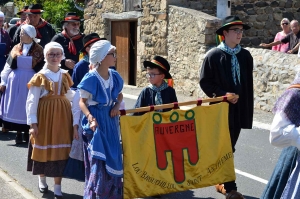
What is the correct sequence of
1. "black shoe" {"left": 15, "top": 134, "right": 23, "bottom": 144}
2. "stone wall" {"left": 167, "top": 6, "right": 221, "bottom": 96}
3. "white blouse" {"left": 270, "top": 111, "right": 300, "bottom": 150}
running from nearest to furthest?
"white blouse" {"left": 270, "top": 111, "right": 300, "bottom": 150}, "black shoe" {"left": 15, "top": 134, "right": 23, "bottom": 144}, "stone wall" {"left": 167, "top": 6, "right": 221, "bottom": 96}

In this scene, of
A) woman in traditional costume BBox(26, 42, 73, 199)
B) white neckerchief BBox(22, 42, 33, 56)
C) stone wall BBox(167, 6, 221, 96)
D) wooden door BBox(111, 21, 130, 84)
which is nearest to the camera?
woman in traditional costume BBox(26, 42, 73, 199)

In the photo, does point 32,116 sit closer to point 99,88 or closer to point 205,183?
point 99,88

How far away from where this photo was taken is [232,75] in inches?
241

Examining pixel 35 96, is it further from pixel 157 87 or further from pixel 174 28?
pixel 174 28

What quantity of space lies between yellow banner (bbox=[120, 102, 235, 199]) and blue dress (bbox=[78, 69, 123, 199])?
0.13 metres

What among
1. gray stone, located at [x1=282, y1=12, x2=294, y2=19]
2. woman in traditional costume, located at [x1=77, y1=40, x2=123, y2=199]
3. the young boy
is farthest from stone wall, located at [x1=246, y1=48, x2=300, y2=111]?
woman in traditional costume, located at [x1=77, y1=40, x2=123, y2=199]

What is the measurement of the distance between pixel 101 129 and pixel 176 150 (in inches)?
33.7

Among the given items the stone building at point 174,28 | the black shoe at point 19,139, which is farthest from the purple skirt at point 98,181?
the stone building at point 174,28

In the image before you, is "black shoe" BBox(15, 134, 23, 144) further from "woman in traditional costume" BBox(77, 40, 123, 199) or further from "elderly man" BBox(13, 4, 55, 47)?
"woman in traditional costume" BBox(77, 40, 123, 199)

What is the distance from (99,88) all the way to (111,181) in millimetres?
840

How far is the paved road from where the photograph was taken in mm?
6629

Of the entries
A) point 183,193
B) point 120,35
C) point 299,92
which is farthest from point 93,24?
point 299,92

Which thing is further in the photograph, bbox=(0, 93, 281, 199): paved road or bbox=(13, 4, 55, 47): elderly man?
bbox=(13, 4, 55, 47): elderly man

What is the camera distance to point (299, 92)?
3.89 m
